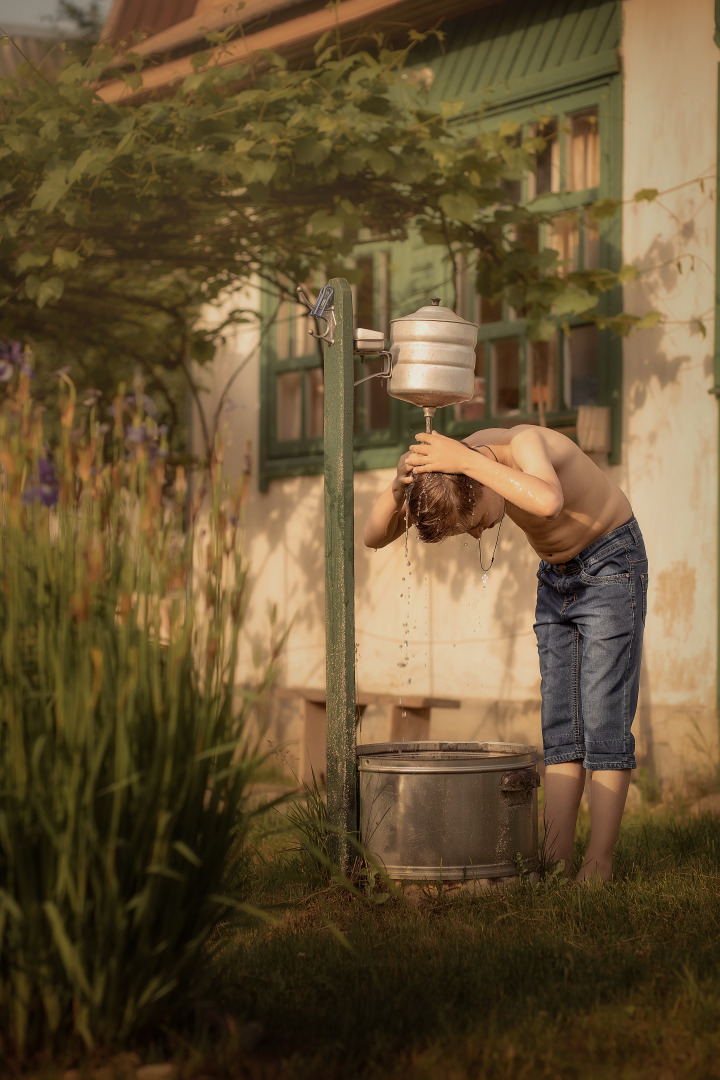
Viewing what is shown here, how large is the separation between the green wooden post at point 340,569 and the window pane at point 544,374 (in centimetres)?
274

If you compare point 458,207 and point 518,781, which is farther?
point 458,207

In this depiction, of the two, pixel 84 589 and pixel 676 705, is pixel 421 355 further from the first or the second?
pixel 676 705

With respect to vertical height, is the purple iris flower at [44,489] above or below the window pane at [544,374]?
below

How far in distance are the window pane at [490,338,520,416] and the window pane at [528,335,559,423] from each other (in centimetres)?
17

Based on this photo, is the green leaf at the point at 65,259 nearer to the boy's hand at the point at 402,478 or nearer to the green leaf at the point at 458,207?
the green leaf at the point at 458,207

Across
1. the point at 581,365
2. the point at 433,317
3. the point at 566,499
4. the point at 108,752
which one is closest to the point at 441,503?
the point at 566,499

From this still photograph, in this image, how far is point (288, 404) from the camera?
8.44 metres

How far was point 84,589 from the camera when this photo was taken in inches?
98.2

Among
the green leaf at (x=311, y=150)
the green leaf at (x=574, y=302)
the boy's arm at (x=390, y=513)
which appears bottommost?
the boy's arm at (x=390, y=513)

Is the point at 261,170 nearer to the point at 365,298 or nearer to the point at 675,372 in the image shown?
the point at 675,372

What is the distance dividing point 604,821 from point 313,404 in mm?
4700

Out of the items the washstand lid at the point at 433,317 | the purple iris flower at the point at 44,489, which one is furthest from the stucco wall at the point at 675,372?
the purple iris flower at the point at 44,489

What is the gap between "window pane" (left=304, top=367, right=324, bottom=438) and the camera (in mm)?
8180

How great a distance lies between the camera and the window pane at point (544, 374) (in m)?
6.74
